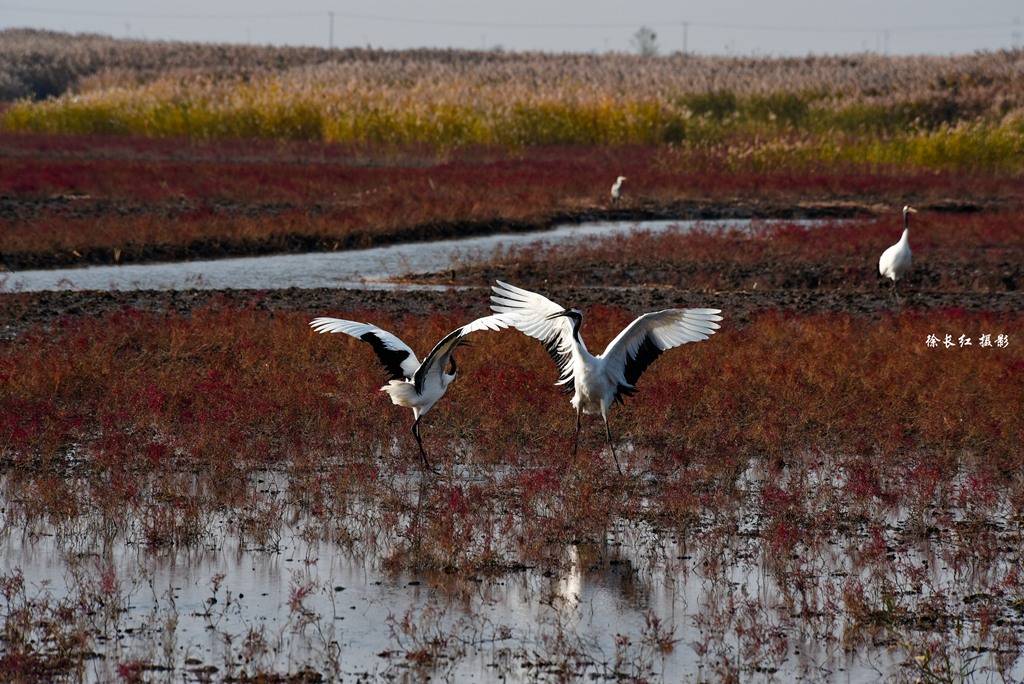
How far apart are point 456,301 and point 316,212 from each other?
27.9 ft

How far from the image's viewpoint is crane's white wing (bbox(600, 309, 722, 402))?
8.59 m

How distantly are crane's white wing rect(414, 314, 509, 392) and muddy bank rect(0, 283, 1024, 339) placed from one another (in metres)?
4.61

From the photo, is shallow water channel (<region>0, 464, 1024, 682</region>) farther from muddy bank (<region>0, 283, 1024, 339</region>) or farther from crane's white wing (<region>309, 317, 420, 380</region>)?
muddy bank (<region>0, 283, 1024, 339</region>)

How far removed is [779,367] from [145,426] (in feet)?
16.3

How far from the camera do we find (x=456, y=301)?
1500 centimetres

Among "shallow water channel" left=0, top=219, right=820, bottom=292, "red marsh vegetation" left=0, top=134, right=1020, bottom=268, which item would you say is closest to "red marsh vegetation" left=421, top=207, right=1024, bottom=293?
"shallow water channel" left=0, top=219, right=820, bottom=292

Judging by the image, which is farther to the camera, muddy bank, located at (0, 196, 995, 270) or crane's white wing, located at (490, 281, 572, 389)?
muddy bank, located at (0, 196, 995, 270)

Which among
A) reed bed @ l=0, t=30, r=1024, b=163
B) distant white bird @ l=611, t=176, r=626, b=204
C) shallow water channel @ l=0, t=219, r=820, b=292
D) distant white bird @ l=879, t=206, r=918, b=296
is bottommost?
shallow water channel @ l=0, t=219, r=820, b=292

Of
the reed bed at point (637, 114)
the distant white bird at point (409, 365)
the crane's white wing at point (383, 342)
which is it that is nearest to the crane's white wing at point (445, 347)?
the distant white bird at point (409, 365)

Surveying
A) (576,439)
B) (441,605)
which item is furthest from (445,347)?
(441,605)

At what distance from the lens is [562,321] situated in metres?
8.98

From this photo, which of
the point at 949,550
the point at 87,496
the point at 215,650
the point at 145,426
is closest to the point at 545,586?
the point at 215,650

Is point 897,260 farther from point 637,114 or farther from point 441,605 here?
point 637,114

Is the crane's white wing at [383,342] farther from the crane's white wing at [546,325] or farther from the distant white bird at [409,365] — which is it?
the crane's white wing at [546,325]
